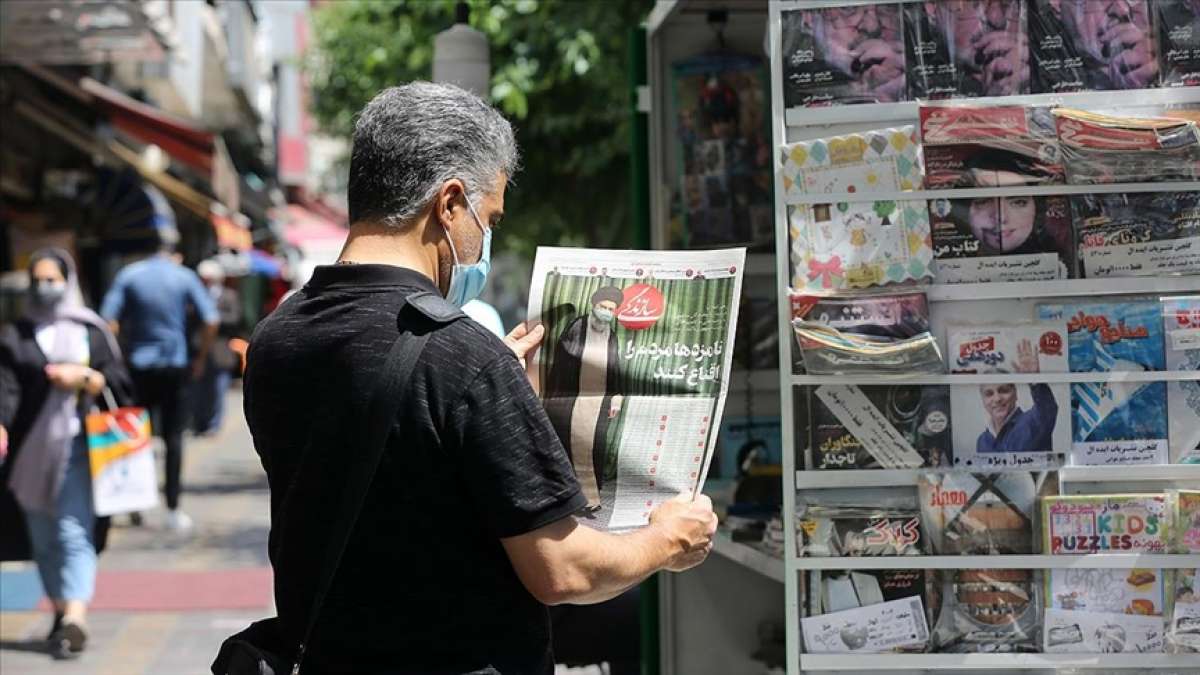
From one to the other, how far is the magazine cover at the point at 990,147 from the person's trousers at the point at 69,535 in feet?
17.3

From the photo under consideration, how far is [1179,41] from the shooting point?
3537 mm

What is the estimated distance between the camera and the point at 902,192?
11.5ft

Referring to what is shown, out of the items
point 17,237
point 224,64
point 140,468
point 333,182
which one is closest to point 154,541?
point 140,468

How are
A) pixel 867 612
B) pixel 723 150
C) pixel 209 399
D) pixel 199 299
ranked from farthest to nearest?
pixel 209 399
pixel 199 299
pixel 723 150
pixel 867 612

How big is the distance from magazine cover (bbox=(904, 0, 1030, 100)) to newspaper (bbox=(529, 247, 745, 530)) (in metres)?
1.00

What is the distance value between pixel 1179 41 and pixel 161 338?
911 centimetres

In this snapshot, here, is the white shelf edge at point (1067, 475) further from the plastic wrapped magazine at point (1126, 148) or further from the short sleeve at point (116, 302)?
the short sleeve at point (116, 302)

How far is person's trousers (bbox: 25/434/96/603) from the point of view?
299 inches

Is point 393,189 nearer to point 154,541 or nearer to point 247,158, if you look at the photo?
point 154,541

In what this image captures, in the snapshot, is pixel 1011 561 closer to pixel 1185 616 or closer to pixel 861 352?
pixel 1185 616

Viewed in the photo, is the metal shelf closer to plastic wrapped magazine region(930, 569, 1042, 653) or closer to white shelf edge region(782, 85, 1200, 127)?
plastic wrapped magazine region(930, 569, 1042, 653)

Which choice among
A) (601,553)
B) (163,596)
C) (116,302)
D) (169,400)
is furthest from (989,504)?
(116,302)

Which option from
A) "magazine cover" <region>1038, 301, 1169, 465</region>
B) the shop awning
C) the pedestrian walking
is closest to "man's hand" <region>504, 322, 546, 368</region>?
the pedestrian walking

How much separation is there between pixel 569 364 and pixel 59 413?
538cm
